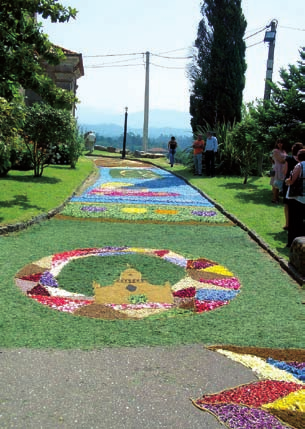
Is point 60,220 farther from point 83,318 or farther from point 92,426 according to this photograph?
point 92,426

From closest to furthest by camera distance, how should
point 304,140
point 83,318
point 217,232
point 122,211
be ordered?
point 83,318, point 217,232, point 122,211, point 304,140

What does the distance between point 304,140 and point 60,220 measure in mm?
7659

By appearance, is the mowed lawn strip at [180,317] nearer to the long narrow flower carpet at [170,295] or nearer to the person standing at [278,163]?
the long narrow flower carpet at [170,295]

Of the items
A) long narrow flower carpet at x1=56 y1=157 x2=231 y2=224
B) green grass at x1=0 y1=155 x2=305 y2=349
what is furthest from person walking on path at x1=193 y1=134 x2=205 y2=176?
green grass at x1=0 y1=155 x2=305 y2=349

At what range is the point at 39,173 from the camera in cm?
1859

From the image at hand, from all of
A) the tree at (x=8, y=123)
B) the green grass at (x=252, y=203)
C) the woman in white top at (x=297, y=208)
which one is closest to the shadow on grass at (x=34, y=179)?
the green grass at (x=252, y=203)

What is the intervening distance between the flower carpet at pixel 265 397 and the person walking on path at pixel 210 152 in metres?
17.4

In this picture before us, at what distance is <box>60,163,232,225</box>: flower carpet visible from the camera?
11375 millimetres

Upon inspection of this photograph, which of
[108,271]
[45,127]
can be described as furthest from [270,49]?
[108,271]

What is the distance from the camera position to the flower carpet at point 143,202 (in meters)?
11.4

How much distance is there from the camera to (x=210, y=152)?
21312 millimetres

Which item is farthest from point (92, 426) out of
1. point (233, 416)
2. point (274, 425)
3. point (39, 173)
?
point (39, 173)

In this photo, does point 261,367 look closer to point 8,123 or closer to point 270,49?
point 8,123

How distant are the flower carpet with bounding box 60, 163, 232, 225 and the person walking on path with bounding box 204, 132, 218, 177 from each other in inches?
71.4
